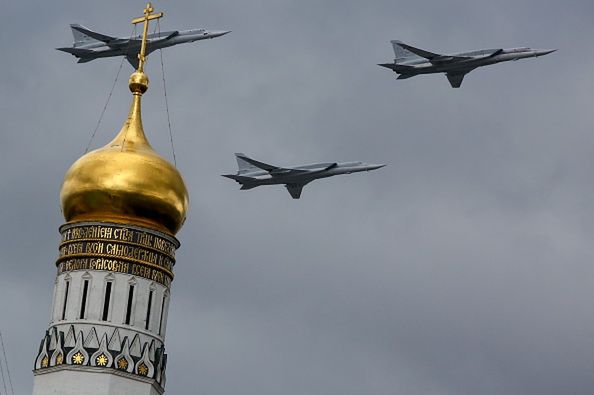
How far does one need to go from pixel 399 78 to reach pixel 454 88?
238 cm

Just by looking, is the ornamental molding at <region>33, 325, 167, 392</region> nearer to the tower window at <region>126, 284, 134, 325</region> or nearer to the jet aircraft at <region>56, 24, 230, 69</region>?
the tower window at <region>126, 284, 134, 325</region>

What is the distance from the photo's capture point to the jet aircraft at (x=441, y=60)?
62.0 meters

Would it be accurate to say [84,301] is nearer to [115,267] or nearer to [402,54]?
[115,267]

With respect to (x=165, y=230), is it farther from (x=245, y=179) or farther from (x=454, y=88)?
(x=454, y=88)

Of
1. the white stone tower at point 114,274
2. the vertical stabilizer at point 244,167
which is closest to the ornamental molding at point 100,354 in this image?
the white stone tower at point 114,274

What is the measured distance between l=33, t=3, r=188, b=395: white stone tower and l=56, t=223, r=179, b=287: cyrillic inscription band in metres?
0.03

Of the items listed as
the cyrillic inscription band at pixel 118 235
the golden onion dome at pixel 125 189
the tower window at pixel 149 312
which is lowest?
the tower window at pixel 149 312

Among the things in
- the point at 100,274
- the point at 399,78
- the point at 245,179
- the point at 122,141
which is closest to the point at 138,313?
the point at 100,274

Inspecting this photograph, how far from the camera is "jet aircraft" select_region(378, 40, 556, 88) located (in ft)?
204

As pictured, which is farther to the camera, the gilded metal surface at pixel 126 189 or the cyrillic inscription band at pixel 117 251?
the gilded metal surface at pixel 126 189

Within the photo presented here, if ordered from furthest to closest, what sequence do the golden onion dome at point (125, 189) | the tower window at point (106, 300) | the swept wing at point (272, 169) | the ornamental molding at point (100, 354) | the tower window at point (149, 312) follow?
1. the swept wing at point (272, 169)
2. the golden onion dome at point (125, 189)
3. the tower window at point (149, 312)
4. the tower window at point (106, 300)
5. the ornamental molding at point (100, 354)

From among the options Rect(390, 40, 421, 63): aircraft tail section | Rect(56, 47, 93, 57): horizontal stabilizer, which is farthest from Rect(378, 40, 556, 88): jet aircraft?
Rect(56, 47, 93, 57): horizontal stabilizer

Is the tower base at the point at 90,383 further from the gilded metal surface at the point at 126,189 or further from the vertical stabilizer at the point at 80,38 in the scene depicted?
the vertical stabilizer at the point at 80,38

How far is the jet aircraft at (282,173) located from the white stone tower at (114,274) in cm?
1008
